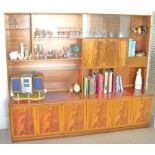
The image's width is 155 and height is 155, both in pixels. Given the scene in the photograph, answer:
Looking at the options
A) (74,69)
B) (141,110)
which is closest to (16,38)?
(74,69)

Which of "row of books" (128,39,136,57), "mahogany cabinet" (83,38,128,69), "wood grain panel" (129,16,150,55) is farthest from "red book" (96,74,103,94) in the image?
"wood grain panel" (129,16,150,55)

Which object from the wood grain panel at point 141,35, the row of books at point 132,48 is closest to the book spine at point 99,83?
the row of books at point 132,48

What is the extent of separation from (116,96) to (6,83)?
168 cm

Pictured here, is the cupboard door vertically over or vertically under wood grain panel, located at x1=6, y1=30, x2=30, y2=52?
under

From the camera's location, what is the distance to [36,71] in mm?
3473

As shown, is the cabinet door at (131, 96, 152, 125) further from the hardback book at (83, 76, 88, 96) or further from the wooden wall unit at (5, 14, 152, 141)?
the hardback book at (83, 76, 88, 96)

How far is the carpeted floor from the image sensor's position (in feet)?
10.2

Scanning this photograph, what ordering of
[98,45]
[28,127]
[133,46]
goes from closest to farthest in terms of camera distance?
[28,127], [98,45], [133,46]

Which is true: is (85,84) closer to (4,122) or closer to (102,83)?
(102,83)

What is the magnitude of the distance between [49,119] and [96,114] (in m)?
0.69

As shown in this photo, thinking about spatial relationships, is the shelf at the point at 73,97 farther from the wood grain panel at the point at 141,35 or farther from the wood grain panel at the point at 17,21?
the wood grain panel at the point at 17,21

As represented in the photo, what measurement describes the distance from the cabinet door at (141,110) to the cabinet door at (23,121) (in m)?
1.51
